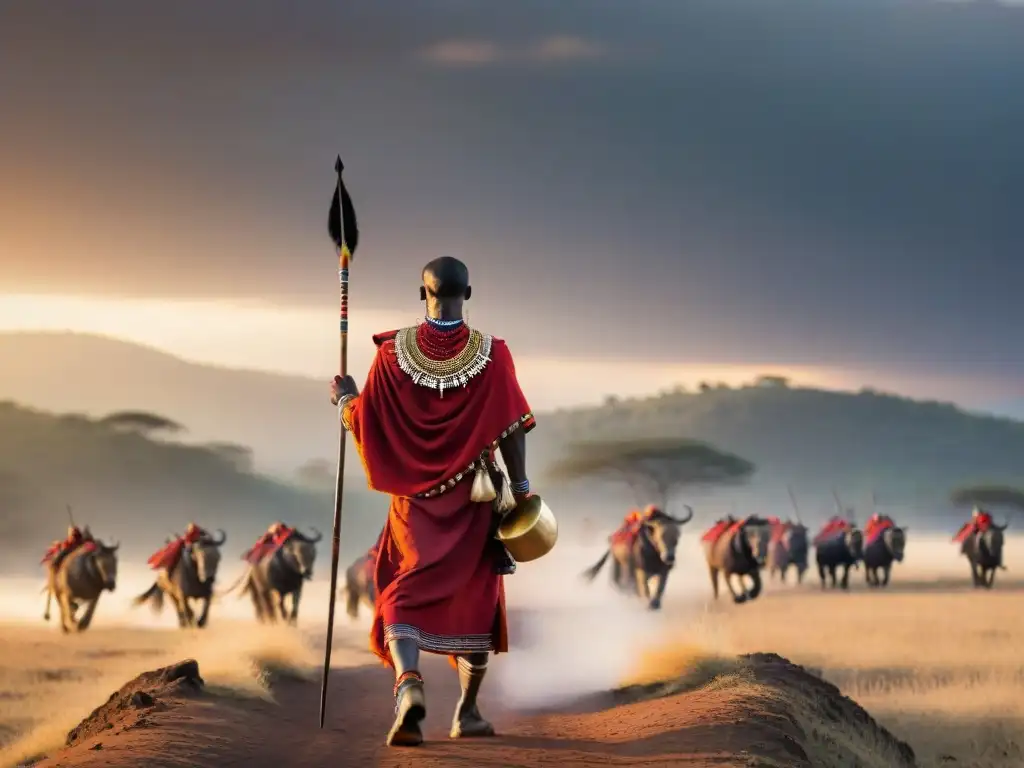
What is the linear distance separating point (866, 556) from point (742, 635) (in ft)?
21.9

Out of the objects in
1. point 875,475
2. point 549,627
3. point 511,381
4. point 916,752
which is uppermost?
point 875,475

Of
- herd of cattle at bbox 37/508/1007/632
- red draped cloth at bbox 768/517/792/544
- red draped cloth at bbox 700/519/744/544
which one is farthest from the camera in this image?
red draped cloth at bbox 768/517/792/544

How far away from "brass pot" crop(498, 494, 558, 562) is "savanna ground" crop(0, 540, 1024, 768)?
1.83 metres

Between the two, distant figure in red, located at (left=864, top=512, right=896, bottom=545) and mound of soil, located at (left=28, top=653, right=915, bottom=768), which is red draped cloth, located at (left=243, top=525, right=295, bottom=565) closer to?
mound of soil, located at (left=28, top=653, right=915, bottom=768)

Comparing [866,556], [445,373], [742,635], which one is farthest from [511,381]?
[866,556]

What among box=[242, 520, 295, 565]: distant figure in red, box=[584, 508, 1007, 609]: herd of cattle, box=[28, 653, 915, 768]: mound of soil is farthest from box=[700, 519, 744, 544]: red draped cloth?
box=[28, 653, 915, 768]: mound of soil

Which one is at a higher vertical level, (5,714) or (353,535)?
(353,535)

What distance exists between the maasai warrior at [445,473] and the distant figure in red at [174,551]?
7.19 metres

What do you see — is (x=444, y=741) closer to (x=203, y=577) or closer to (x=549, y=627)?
(x=549, y=627)

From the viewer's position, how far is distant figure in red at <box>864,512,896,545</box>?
17.6 metres

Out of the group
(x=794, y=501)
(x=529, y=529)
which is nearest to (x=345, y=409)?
(x=529, y=529)

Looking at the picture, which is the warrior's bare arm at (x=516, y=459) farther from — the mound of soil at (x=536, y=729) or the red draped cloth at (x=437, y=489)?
the mound of soil at (x=536, y=729)

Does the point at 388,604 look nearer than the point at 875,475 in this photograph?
Yes

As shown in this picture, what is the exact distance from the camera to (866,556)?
693 inches
